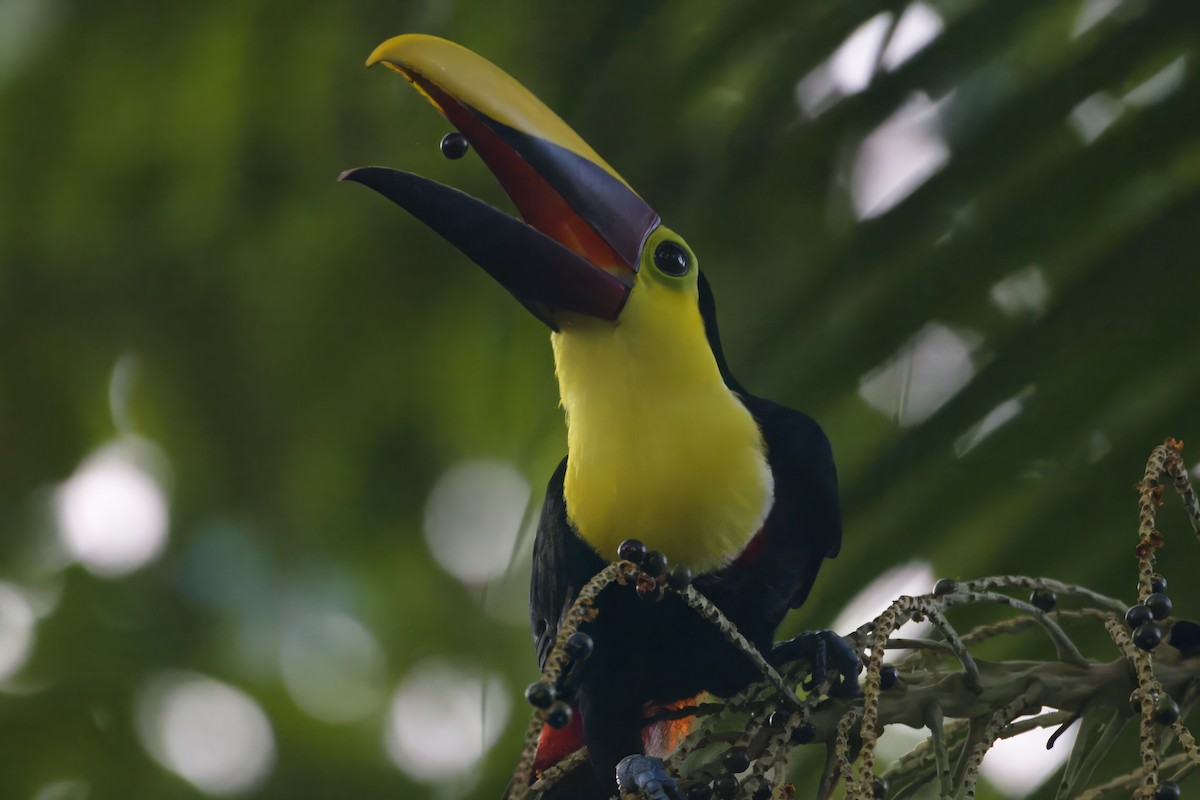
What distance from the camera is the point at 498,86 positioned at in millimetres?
1077

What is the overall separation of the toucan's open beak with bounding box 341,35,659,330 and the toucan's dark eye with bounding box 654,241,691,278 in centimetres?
2

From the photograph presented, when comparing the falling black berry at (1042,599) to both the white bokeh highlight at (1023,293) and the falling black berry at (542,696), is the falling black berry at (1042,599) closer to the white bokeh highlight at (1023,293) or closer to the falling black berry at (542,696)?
the falling black berry at (542,696)

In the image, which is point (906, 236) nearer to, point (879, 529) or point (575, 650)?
point (879, 529)

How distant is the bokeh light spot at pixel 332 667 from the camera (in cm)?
162

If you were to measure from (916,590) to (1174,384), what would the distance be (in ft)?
1.00

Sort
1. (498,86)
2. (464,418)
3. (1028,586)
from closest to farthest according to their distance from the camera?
(1028,586) → (498,86) → (464,418)

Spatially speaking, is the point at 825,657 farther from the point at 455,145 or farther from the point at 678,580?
the point at 455,145

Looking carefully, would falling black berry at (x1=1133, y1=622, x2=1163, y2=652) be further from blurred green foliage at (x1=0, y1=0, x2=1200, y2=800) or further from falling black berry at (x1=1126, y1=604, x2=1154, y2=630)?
blurred green foliage at (x1=0, y1=0, x2=1200, y2=800)

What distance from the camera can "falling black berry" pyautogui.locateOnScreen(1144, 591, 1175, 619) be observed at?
79 cm

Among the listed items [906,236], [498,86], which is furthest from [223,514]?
[906,236]

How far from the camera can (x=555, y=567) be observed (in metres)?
1.06

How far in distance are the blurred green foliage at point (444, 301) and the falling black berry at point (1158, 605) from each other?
393 mm

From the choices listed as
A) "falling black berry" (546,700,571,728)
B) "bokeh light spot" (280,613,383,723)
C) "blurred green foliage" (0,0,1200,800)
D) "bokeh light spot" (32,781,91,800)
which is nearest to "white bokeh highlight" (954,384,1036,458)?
"blurred green foliage" (0,0,1200,800)

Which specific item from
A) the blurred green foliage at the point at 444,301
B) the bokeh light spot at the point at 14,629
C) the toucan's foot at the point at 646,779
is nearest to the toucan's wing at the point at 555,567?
the toucan's foot at the point at 646,779
